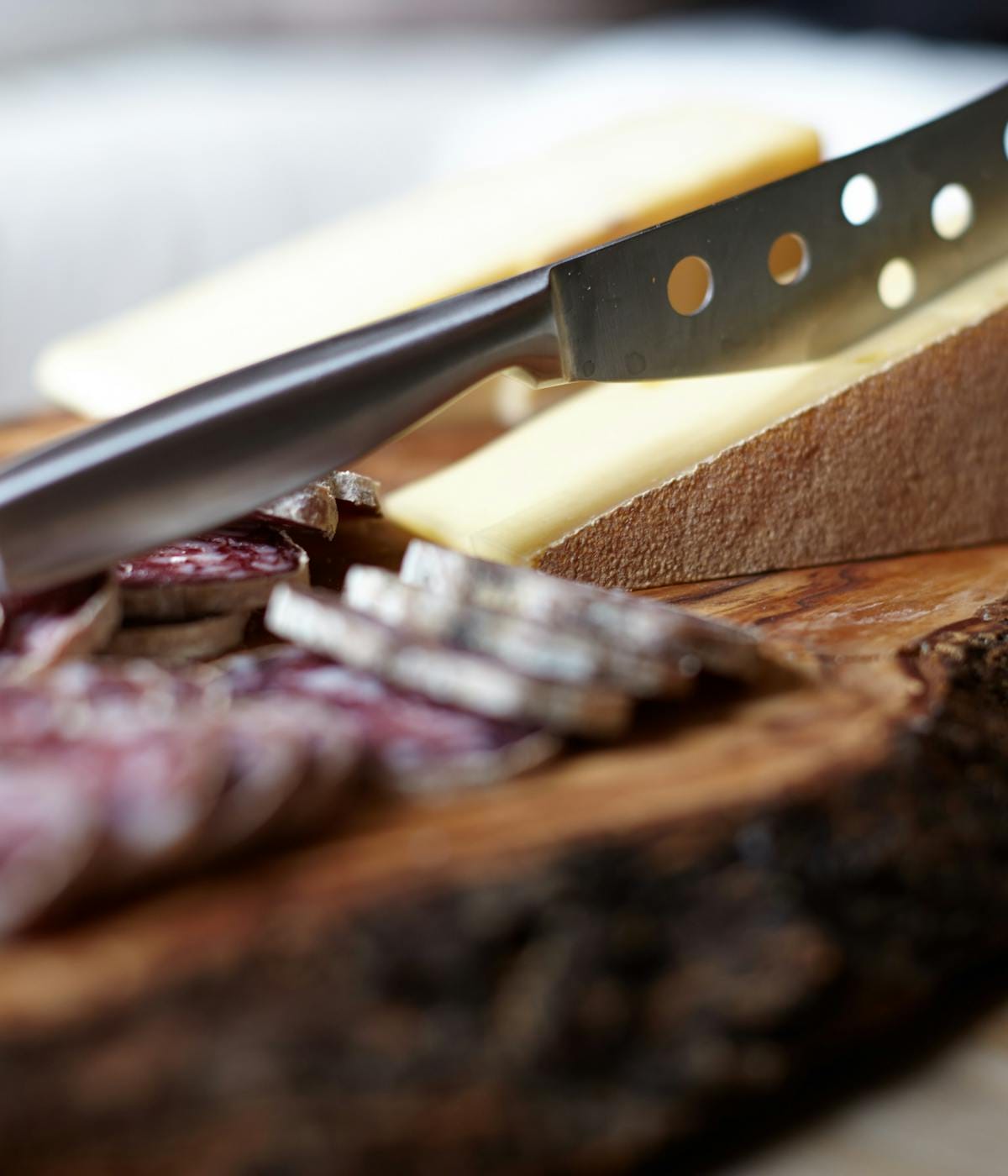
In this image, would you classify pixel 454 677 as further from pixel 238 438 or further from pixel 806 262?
pixel 806 262

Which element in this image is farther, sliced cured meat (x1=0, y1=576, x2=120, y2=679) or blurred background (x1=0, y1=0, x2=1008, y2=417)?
blurred background (x1=0, y1=0, x2=1008, y2=417)

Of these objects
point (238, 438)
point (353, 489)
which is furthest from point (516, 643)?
point (353, 489)

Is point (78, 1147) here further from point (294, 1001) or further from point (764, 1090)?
point (764, 1090)

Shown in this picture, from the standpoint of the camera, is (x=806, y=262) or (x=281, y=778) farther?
(x=806, y=262)

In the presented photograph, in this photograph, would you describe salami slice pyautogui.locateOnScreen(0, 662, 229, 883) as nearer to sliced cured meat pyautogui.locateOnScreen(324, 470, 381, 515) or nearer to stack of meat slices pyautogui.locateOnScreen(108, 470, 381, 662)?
stack of meat slices pyautogui.locateOnScreen(108, 470, 381, 662)

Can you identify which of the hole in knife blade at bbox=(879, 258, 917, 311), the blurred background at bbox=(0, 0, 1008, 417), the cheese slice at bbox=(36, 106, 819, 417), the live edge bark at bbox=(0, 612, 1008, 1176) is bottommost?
the live edge bark at bbox=(0, 612, 1008, 1176)

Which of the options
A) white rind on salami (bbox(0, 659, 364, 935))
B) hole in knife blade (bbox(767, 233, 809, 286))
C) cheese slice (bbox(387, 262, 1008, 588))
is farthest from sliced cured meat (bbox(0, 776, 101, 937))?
hole in knife blade (bbox(767, 233, 809, 286))

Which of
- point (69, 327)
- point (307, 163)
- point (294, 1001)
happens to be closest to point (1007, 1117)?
point (294, 1001)

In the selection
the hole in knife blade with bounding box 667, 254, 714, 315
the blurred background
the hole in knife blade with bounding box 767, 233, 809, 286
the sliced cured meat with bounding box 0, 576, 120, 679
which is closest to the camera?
the sliced cured meat with bounding box 0, 576, 120, 679
